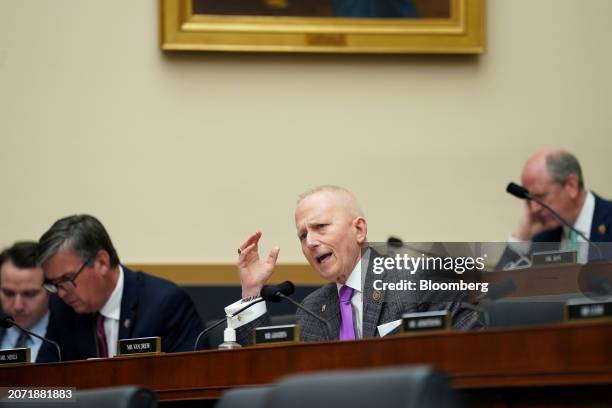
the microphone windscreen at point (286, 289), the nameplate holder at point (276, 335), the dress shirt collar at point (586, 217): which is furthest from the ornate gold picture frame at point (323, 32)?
the nameplate holder at point (276, 335)

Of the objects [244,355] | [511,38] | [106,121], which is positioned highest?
[511,38]

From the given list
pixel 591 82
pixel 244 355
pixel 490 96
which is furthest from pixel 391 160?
pixel 244 355

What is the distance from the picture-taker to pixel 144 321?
5.45 meters

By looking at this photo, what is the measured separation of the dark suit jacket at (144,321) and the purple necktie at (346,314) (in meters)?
0.94

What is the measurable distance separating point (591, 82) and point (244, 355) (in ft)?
13.1

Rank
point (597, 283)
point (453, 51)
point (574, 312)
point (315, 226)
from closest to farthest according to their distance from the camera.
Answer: point (574, 312) → point (597, 283) → point (315, 226) → point (453, 51)

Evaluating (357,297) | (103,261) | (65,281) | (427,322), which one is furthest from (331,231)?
(427,322)

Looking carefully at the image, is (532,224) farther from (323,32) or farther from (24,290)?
(24,290)

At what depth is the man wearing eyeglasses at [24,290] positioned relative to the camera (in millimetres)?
6398

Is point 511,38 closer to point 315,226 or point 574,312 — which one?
point 315,226

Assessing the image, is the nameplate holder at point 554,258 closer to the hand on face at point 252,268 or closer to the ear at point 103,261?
the hand on face at point 252,268

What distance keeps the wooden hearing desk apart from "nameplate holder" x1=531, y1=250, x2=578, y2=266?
88 cm

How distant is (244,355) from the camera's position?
374 centimetres

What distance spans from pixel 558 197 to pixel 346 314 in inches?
92.5
